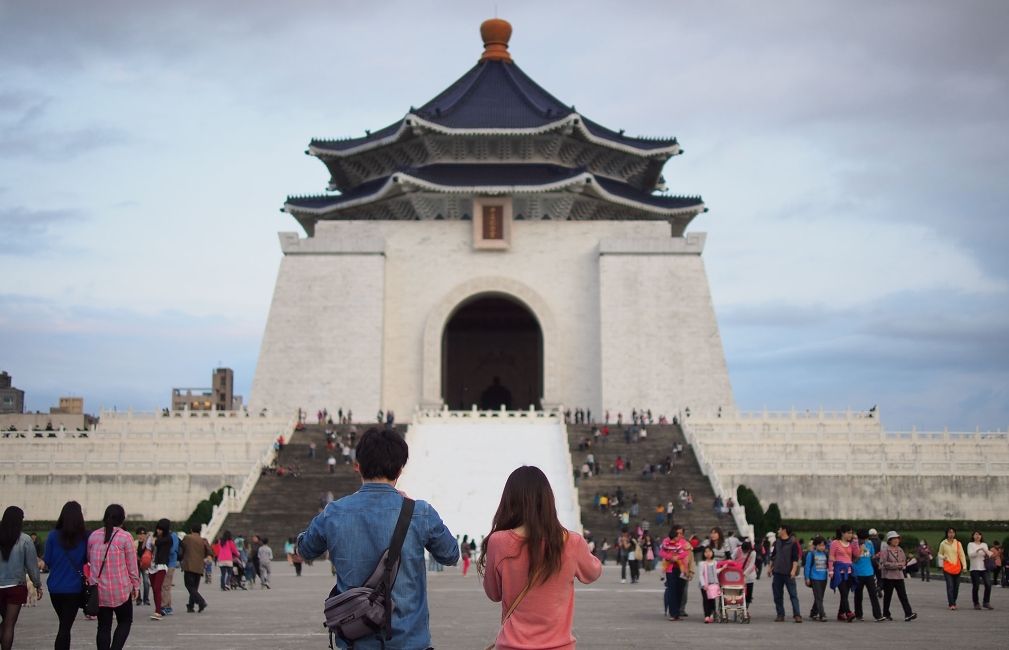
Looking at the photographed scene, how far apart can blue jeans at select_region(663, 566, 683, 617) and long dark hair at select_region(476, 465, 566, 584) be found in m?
8.33

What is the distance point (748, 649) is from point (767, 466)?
2058cm

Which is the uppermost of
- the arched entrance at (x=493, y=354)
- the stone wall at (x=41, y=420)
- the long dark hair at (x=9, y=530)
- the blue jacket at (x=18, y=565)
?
the arched entrance at (x=493, y=354)

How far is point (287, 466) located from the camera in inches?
1208

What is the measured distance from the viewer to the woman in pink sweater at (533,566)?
16.6 ft

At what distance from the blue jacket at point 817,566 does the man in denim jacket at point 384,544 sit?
873 centimetres

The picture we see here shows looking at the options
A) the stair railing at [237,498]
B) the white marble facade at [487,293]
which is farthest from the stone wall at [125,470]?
the white marble facade at [487,293]

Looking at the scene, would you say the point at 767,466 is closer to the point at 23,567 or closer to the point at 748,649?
the point at 748,649

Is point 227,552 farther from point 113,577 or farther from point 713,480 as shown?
point 713,480

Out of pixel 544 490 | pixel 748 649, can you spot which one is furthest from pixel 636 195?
pixel 544 490

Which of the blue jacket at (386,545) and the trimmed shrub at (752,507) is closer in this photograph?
the blue jacket at (386,545)

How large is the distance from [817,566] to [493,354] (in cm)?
3859

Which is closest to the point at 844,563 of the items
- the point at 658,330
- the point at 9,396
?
the point at 658,330

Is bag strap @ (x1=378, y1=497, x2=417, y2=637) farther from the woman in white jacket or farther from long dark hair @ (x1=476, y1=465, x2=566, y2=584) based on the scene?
the woman in white jacket

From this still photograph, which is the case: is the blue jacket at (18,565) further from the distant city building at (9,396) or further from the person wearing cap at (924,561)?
the distant city building at (9,396)
